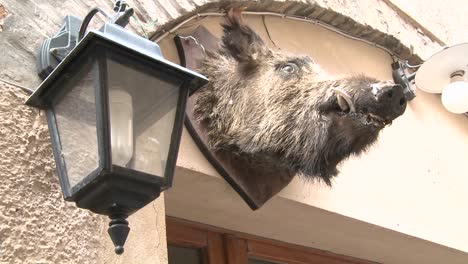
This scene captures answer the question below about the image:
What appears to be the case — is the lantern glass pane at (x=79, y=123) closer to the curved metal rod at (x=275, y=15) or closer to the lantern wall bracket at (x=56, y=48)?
the lantern wall bracket at (x=56, y=48)

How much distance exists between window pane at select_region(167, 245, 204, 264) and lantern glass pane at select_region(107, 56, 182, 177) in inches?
44.2

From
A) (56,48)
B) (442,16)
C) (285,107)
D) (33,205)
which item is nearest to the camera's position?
(33,205)

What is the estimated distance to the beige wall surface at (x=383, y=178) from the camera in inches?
99.2

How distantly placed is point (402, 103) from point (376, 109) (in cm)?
8

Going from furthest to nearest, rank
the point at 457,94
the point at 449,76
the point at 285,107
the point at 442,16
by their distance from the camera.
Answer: the point at 442,16, the point at 449,76, the point at 457,94, the point at 285,107

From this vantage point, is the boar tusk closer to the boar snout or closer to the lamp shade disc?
the boar snout

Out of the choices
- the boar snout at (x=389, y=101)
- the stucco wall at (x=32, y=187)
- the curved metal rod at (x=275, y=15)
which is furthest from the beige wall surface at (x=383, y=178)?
the boar snout at (x=389, y=101)

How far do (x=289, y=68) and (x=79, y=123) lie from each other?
884 mm

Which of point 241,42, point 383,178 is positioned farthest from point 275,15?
point 383,178

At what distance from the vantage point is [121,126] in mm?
1409

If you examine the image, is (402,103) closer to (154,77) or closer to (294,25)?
(154,77)

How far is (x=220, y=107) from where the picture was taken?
2.19 metres

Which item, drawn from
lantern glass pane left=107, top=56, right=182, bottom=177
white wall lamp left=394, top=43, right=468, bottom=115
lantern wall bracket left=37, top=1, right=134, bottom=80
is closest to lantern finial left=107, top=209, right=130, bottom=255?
lantern glass pane left=107, top=56, right=182, bottom=177

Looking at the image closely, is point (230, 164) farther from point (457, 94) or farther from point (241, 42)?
point (457, 94)
